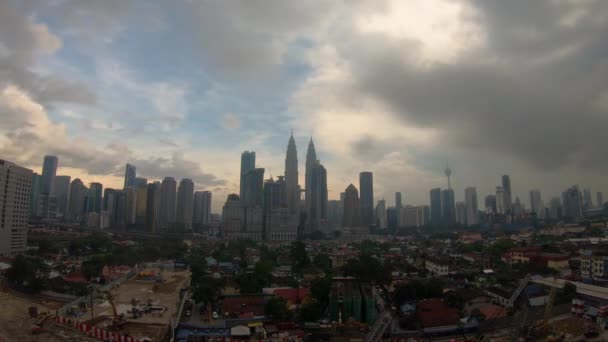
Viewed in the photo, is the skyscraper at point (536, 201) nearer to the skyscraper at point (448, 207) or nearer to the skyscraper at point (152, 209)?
the skyscraper at point (448, 207)

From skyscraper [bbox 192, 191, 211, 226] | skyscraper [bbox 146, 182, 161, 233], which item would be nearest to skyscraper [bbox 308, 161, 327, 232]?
skyscraper [bbox 192, 191, 211, 226]

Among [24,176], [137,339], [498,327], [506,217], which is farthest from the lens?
[506,217]

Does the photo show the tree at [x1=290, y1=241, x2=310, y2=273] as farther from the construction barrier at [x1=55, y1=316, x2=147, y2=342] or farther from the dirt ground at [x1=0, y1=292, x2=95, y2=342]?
the construction barrier at [x1=55, y1=316, x2=147, y2=342]

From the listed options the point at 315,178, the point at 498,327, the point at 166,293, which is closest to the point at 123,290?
the point at 166,293

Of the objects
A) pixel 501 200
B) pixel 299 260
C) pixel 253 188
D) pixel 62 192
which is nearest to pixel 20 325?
pixel 299 260

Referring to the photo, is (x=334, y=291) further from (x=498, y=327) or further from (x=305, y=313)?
(x=498, y=327)

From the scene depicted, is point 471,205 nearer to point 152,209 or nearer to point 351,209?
point 351,209
